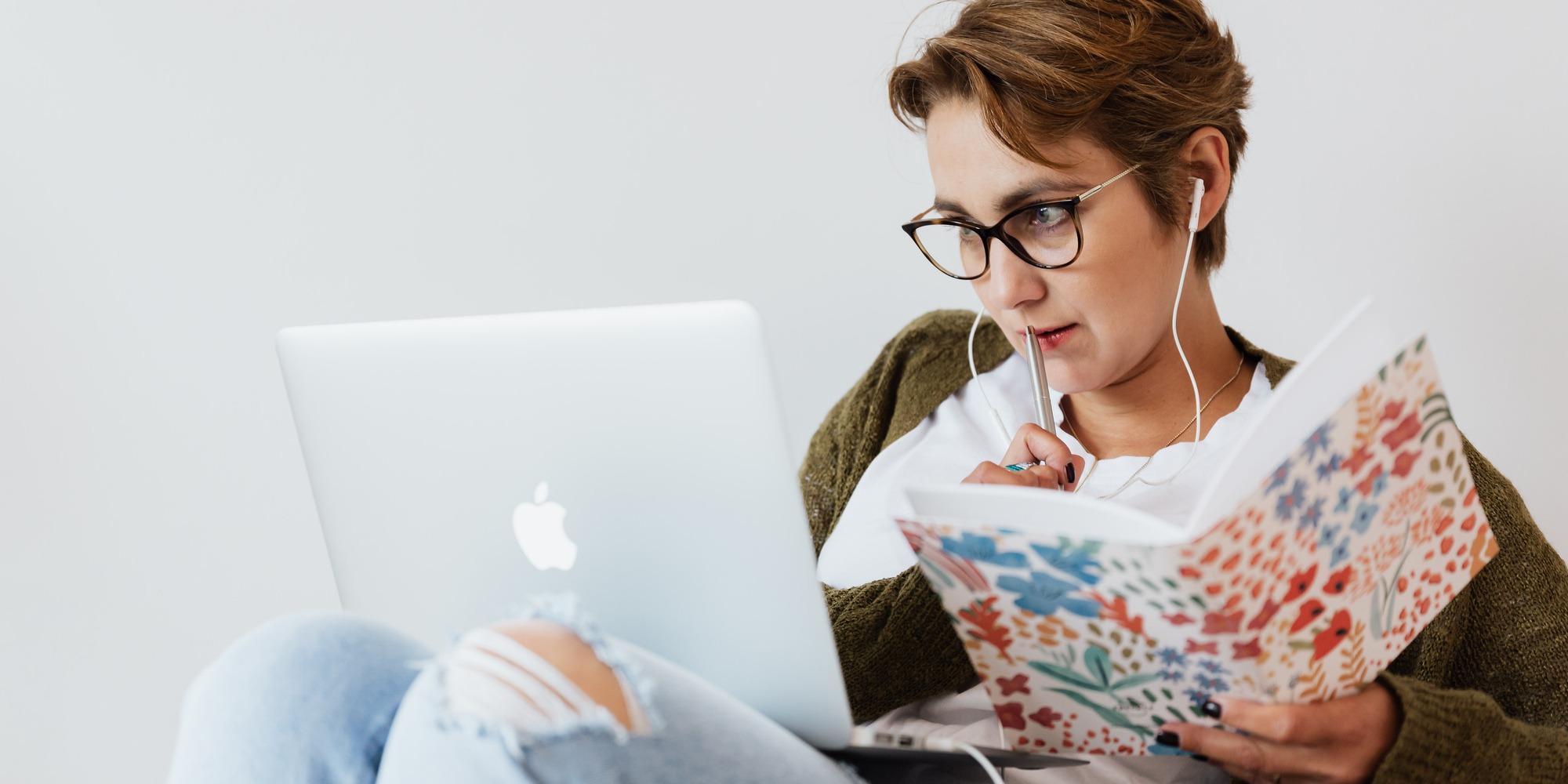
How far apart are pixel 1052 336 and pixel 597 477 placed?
578 mm

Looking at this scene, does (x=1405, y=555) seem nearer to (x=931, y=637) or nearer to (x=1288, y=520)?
(x=1288, y=520)

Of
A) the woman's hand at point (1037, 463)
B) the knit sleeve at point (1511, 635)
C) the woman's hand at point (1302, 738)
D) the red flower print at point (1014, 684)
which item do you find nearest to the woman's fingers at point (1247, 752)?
the woman's hand at point (1302, 738)

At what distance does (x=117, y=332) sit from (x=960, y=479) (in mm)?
1303

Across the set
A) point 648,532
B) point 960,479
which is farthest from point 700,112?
point 648,532

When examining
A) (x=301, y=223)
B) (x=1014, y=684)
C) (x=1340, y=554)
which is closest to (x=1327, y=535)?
(x=1340, y=554)

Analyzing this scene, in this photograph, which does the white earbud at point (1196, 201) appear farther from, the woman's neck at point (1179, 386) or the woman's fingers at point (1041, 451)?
the woman's fingers at point (1041, 451)

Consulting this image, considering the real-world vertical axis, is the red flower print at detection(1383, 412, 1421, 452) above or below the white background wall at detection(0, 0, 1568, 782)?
below

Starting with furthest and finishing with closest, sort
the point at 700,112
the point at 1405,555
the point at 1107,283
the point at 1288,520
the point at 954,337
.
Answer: the point at 700,112 → the point at 954,337 → the point at 1107,283 → the point at 1405,555 → the point at 1288,520

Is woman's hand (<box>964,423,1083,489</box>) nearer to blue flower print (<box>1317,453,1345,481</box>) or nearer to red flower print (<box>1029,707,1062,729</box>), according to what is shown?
red flower print (<box>1029,707,1062,729</box>)

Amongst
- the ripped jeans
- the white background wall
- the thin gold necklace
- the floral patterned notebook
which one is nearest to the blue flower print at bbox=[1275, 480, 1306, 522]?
the floral patterned notebook

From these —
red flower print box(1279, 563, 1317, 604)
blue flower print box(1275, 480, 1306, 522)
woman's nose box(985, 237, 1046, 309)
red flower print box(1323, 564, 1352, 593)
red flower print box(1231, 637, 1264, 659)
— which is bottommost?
red flower print box(1231, 637, 1264, 659)

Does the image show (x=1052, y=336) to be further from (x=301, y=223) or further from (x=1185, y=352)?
(x=301, y=223)

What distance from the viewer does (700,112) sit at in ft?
5.65

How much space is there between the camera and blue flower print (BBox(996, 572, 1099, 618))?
78 centimetres
